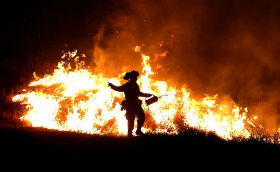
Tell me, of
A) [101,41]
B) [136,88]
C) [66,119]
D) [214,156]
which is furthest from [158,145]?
[101,41]

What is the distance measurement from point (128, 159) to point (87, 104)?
8.12m

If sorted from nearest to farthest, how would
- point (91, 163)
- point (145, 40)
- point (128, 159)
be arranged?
1. point (91, 163)
2. point (128, 159)
3. point (145, 40)

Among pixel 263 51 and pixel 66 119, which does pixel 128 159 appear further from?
pixel 263 51

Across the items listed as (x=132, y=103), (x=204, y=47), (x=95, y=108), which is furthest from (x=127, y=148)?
(x=204, y=47)

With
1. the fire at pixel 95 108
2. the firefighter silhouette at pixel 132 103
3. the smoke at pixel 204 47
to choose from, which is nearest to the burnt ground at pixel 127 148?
the firefighter silhouette at pixel 132 103

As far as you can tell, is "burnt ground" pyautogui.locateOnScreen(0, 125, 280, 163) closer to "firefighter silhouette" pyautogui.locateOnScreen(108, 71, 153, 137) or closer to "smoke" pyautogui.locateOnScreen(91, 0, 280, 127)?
"firefighter silhouette" pyautogui.locateOnScreen(108, 71, 153, 137)

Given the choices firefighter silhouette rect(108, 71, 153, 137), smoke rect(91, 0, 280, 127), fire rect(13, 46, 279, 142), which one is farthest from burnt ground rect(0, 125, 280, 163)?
smoke rect(91, 0, 280, 127)

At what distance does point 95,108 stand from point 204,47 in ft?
30.4

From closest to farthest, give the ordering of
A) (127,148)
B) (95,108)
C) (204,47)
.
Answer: (127,148) < (95,108) < (204,47)

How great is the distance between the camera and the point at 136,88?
8.91 meters

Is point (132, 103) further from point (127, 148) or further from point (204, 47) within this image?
point (204, 47)

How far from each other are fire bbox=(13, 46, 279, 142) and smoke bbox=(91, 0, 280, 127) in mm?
2305

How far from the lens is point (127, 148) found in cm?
601

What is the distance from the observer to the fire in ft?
40.4
